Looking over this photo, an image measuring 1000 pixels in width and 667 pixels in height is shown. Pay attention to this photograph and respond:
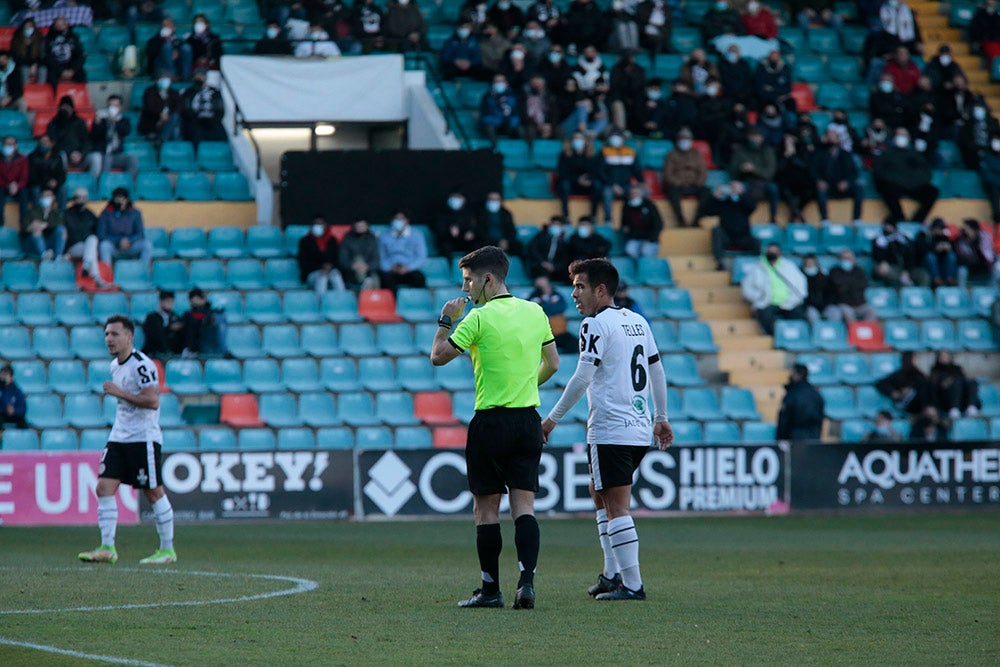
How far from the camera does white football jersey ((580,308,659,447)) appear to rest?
31.8 feet

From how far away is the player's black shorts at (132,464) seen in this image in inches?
517

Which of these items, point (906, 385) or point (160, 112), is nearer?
point (906, 385)

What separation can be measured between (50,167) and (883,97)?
15.0 meters

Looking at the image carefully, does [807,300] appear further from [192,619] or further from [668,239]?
[192,619]

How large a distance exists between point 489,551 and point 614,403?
128 cm

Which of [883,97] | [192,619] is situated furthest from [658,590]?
[883,97]

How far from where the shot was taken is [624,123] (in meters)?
27.8

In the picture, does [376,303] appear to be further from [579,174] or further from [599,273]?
[599,273]

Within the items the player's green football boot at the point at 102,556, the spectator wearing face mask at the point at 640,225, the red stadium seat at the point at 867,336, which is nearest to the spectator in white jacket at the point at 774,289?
the red stadium seat at the point at 867,336

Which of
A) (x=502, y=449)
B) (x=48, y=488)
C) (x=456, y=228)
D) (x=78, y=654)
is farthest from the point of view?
(x=456, y=228)

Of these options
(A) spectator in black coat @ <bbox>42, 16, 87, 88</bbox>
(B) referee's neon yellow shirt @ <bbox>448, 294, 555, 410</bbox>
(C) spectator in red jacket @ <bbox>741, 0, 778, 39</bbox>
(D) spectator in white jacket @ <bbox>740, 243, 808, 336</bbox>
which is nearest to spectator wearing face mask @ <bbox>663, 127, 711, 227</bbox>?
(D) spectator in white jacket @ <bbox>740, 243, 808, 336</bbox>

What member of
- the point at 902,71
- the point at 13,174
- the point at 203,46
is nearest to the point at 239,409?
the point at 13,174

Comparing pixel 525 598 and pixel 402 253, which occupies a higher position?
pixel 402 253

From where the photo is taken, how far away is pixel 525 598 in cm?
912
